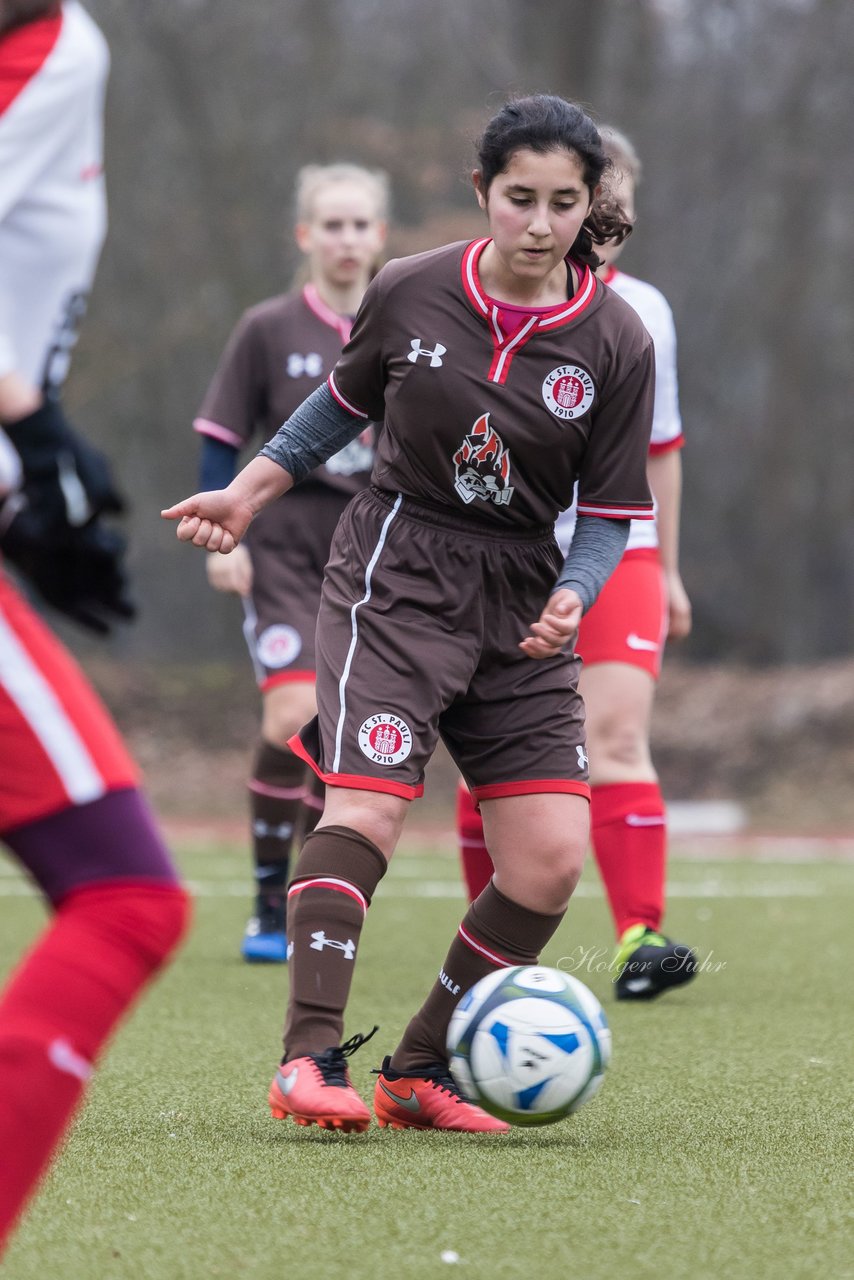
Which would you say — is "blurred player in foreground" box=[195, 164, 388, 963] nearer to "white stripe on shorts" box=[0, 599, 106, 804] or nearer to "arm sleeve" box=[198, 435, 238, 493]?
"arm sleeve" box=[198, 435, 238, 493]

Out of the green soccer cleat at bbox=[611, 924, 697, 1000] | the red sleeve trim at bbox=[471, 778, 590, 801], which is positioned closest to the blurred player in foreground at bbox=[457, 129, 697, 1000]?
the green soccer cleat at bbox=[611, 924, 697, 1000]

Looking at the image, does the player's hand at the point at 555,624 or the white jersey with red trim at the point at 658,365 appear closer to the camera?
the player's hand at the point at 555,624

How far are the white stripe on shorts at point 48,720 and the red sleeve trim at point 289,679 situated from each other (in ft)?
12.3

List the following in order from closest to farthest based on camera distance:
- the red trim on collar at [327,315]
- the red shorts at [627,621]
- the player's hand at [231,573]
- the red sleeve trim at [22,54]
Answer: the red sleeve trim at [22,54] < the red shorts at [627,621] < the player's hand at [231,573] < the red trim on collar at [327,315]

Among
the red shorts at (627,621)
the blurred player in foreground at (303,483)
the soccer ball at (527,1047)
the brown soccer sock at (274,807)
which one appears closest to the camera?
the soccer ball at (527,1047)

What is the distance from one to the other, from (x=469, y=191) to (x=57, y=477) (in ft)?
50.8

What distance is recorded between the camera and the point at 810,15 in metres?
16.5

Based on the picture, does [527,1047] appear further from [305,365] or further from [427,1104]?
[305,365]

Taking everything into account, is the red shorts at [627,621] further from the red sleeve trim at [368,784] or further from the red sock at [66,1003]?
the red sock at [66,1003]

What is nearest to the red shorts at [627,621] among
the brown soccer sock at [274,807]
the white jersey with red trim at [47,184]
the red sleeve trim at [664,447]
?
the red sleeve trim at [664,447]

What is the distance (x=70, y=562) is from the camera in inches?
83.7

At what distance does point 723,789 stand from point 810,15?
702cm

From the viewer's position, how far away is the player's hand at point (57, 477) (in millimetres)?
2092

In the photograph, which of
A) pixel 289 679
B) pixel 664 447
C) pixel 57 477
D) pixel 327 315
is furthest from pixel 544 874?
pixel 327 315
